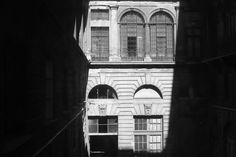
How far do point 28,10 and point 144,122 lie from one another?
14331 millimetres

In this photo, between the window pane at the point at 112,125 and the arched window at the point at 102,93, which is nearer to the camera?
the window pane at the point at 112,125

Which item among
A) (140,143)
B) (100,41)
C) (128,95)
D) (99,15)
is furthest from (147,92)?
(99,15)

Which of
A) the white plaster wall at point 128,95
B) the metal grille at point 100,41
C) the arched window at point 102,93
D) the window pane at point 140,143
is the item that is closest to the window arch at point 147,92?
the white plaster wall at point 128,95

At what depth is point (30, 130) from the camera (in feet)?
22.0

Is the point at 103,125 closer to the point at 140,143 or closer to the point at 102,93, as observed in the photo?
the point at 102,93

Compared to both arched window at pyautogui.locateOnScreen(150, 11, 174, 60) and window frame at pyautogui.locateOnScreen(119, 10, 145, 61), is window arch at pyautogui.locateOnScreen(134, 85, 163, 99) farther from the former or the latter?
arched window at pyautogui.locateOnScreen(150, 11, 174, 60)

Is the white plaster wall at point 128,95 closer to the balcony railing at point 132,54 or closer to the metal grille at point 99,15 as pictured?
the balcony railing at point 132,54

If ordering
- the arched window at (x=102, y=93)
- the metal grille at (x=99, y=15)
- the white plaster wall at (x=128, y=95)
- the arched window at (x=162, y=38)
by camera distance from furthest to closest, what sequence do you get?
1. the arched window at (x=162, y=38)
2. the metal grille at (x=99, y=15)
3. the arched window at (x=102, y=93)
4. the white plaster wall at (x=128, y=95)

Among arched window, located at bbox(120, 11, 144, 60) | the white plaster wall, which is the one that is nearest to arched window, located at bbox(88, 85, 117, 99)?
the white plaster wall

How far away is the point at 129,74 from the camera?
65.1ft

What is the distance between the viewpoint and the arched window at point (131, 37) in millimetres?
20172

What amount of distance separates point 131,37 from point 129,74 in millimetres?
2369

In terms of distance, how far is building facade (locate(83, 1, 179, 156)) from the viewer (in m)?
19.7

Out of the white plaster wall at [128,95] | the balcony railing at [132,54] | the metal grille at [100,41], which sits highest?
the metal grille at [100,41]
